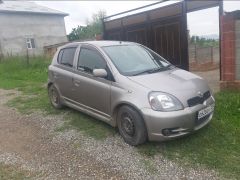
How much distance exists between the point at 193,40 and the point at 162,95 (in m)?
10.2

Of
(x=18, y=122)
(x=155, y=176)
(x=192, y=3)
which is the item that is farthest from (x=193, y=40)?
(x=155, y=176)

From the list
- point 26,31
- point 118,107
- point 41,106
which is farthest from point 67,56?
point 26,31

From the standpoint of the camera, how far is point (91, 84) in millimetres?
4824

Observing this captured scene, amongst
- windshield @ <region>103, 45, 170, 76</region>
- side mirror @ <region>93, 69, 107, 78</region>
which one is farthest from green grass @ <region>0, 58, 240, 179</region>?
windshield @ <region>103, 45, 170, 76</region>

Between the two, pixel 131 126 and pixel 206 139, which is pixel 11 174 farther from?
pixel 206 139

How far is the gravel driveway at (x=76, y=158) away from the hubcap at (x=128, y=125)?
0.23 meters

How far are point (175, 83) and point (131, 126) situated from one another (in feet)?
3.13

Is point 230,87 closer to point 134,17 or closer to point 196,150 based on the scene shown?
point 196,150

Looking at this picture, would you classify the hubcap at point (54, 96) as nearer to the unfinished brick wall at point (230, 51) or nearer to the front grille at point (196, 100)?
the front grille at point (196, 100)

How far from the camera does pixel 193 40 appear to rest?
43.3 ft

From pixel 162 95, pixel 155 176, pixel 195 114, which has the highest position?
pixel 162 95

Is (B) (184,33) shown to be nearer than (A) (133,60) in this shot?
No

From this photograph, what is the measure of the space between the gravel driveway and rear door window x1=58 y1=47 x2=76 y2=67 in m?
1.35

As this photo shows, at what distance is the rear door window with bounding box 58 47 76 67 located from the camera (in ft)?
18.3
